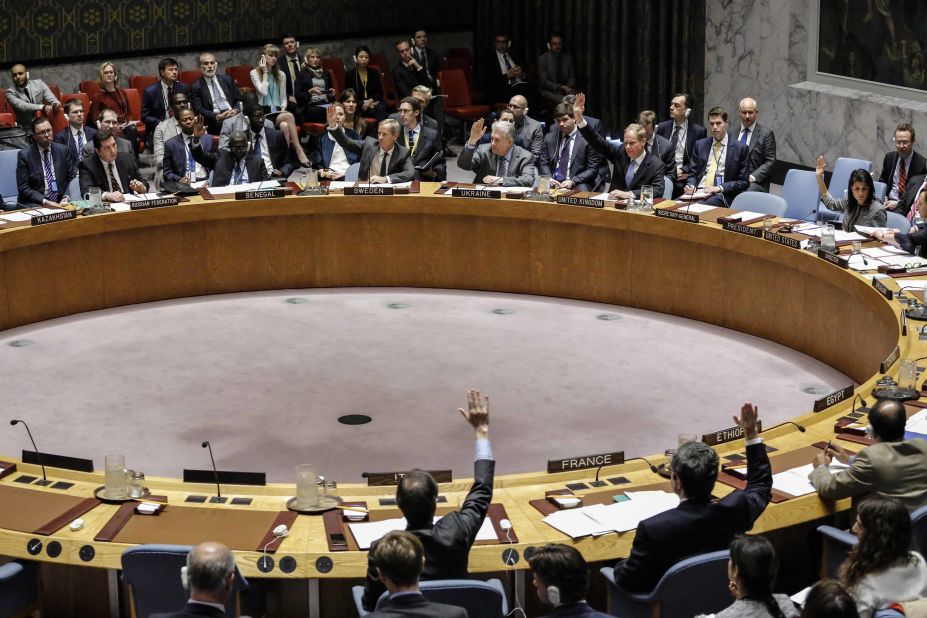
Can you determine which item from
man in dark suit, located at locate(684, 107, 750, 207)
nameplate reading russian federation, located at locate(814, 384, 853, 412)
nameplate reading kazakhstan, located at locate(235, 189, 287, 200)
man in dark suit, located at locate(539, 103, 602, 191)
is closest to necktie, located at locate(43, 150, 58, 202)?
nameplate reading kazakhstan, located at locate(235, 189, 287, 200)

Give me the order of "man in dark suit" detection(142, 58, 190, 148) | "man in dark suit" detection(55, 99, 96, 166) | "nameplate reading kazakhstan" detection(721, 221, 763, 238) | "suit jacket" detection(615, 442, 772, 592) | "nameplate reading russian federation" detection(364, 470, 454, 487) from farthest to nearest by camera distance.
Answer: "man in dark suit" detection(142, 58, 190, 148) → "man in dark suit" detection(55, 99, 96, 166) → "nameplate reading kazakhstan" detection(721, 221, 763, 238) → "nameplate reading russian federation" detection(364, 470, 454, 487) → "suit jacket" detection(615, 442, 772, 592)

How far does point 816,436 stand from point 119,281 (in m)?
6.08

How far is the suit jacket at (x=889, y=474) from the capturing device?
516 cm

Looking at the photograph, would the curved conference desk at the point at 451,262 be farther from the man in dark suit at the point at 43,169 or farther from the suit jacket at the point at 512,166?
the man in dark suit at the point at 43,169

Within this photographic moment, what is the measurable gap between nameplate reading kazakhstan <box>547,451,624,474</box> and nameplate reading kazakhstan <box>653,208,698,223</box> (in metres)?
4.21

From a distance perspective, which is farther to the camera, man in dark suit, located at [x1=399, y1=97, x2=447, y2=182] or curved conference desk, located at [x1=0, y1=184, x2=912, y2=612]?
man in dark suit, located at [x1=399, y1=97, x2=447, y2=182]

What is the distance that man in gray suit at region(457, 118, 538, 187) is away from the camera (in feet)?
35.2

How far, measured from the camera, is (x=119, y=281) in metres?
10.3

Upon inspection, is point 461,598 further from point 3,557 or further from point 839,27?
point 839,27

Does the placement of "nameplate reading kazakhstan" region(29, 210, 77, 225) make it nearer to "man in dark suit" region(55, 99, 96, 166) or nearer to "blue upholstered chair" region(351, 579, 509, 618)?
"man in dark suit" region(55, 99, 96, 166)

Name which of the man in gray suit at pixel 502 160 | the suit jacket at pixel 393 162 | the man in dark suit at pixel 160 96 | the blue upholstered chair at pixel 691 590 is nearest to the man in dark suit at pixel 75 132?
the man in dark suit at pixel 160 96

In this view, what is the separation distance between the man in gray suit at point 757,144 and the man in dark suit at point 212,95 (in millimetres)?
5560

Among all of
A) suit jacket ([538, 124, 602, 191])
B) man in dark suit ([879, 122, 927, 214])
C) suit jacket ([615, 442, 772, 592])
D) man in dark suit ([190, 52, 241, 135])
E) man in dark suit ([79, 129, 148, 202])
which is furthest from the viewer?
man in dark suit ([190, 52, 241, 135])

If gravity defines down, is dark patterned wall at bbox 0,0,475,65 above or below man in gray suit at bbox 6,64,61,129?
above
